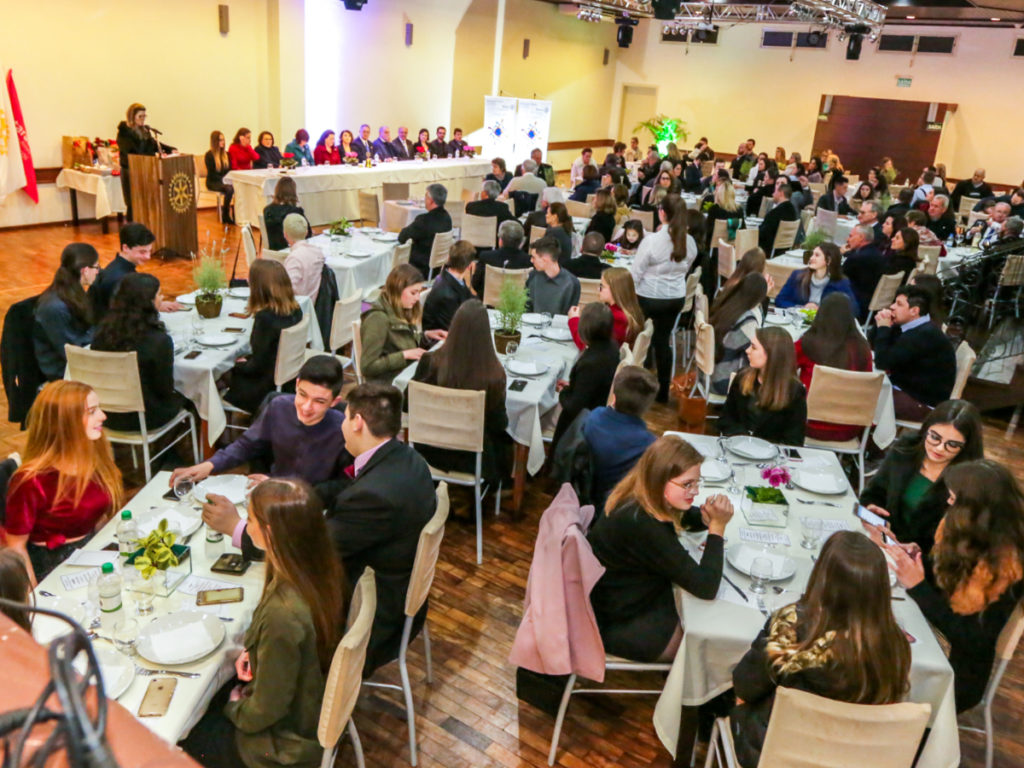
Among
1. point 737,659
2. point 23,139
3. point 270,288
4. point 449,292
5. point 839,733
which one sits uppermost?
point 23,139

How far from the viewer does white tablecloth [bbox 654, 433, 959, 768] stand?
2566 mm

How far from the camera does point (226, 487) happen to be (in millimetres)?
3092

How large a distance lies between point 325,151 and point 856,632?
39.8 feet

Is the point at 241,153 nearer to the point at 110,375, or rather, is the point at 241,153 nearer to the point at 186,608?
the point at 110,375

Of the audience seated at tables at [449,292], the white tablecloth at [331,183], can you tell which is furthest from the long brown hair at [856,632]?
the white tablecloth at [331,183]

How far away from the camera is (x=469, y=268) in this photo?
5.50 m

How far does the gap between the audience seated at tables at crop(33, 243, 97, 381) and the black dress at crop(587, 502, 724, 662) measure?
327 cm

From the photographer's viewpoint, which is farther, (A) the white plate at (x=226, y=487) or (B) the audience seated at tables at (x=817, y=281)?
(B) the audience seated at tables at (x=817, y=281)

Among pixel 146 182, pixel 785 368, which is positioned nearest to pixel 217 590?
pixel 785 368

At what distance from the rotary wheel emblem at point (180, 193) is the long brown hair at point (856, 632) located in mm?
9126

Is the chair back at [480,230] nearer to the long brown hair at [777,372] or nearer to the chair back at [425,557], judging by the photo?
the long brown hair at [777,372]

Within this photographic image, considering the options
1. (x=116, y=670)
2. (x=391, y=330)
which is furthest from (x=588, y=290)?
(x=116, y=670)

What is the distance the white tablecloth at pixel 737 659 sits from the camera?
2566mm

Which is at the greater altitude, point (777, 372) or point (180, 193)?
point (777, 372)
